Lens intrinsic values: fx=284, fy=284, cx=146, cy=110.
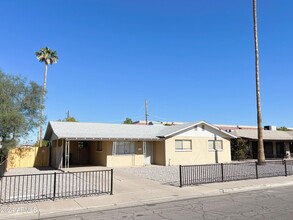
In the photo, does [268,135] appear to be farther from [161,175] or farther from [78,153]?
[161,175]

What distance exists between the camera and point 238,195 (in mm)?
10922

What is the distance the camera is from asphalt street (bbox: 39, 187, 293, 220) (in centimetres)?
759

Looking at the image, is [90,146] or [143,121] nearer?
[90,146]

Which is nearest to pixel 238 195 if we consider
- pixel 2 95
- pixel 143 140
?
pixel 143 140

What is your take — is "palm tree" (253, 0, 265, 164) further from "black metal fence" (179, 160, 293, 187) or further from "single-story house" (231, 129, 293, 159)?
"single-story house" (231, 129, 293, 159)

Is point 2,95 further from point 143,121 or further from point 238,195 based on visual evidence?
point 143,121

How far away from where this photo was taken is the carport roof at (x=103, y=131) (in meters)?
23.6

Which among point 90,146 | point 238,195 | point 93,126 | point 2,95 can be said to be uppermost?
point 2,95

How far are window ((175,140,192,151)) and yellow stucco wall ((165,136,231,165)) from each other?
0.30 m

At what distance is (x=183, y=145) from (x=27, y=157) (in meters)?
14.9

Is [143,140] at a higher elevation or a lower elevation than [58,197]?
higher

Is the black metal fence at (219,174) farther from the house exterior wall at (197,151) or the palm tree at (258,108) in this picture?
the house exterior wall at (197,151)

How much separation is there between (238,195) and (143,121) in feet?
181

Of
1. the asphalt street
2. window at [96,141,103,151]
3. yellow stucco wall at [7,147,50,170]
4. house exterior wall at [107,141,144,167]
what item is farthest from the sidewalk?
yellow stucco wall at [7,147,50,170]
